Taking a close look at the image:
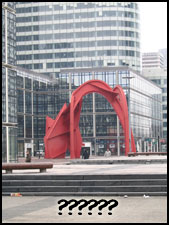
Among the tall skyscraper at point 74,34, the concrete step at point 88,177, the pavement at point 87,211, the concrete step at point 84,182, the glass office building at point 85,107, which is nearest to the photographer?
the pavement at point 87,211

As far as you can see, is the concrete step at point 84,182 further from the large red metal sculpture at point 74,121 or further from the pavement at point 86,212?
the large red metal sculpture at point 74,121

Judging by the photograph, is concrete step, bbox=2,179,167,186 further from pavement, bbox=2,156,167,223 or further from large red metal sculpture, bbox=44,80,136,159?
large red metal sculpture, bbox=44,80,136,159

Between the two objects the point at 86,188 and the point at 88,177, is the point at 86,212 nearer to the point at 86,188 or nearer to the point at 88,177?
the point at 86,188

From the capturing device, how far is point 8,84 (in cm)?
5453

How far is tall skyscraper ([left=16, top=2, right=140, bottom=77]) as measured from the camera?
11619 centimetres

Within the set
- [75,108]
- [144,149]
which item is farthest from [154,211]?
[144,149]

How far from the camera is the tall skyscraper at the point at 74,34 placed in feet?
381

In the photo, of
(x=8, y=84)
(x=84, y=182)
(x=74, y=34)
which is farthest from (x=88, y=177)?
(x=74, y=34)

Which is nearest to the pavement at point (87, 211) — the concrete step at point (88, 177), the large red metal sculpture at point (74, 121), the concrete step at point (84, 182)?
the concrete step at point (84, 182)

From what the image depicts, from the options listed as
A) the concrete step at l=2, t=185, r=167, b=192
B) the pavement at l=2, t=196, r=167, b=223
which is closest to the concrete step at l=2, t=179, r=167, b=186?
the concrete step at l=2, t=185, r=167, b=192

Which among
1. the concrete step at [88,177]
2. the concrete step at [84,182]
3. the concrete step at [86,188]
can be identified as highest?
the concrete step at [88,177]

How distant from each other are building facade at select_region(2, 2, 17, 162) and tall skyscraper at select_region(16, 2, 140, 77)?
200 ft

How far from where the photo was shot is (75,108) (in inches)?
2347

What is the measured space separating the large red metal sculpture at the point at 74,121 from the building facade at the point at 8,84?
16.9 ft
